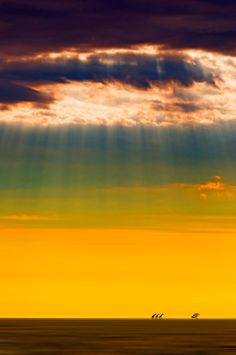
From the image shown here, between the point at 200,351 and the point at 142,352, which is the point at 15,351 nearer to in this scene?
the point at 142,352

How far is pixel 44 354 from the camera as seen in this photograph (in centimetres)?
9400

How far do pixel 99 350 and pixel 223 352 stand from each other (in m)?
14.7

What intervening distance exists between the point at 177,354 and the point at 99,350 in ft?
38.2

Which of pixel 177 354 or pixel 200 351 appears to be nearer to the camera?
pixel 177 354

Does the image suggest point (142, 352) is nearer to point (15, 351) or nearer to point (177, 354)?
point (177, 354)

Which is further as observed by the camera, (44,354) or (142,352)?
(142,352)

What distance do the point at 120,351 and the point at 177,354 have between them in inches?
325

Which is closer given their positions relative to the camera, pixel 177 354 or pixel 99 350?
pixel 177 354

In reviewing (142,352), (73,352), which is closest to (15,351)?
(73,352)

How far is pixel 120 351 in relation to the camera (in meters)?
103

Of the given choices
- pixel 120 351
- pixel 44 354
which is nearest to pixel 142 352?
pixel 120 351

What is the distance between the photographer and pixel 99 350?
4156 inches

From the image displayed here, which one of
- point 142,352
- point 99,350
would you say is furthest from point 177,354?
point 99,350

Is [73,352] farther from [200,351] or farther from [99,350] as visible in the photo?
[200,351]
